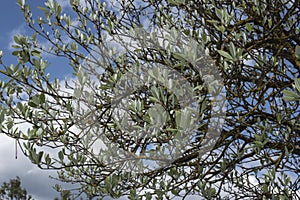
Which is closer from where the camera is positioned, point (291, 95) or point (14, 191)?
point (291, 95)

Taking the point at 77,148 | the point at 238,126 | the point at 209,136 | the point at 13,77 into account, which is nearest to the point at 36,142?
the point at 77,148

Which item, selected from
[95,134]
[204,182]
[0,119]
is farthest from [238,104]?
[0,119]

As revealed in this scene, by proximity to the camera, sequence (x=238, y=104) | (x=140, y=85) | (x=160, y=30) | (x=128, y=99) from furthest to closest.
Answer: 1. (x=160, y=30)
2. (x=238, y=104)
3. (x=128, y=99)
4. (x=140, y=85)

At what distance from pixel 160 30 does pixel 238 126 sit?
1071 mm

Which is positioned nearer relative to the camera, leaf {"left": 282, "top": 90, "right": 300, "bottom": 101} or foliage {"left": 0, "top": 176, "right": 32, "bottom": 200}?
leaf {"left": 282, "top": 90, "right": 300, "bottom": 101}

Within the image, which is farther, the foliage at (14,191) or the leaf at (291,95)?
the foliage at (14,191)

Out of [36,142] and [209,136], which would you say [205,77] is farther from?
[36,142]

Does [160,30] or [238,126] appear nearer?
[238,126]

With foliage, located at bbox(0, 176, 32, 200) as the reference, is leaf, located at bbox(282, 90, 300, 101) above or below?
below

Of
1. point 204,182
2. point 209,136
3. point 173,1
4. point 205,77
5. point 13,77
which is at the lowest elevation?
point 204,182

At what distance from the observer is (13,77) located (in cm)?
254

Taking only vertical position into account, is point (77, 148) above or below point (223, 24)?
below

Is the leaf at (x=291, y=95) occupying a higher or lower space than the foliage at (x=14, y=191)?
lower

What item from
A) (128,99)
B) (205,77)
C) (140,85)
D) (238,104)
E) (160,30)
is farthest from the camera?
(160,30)
